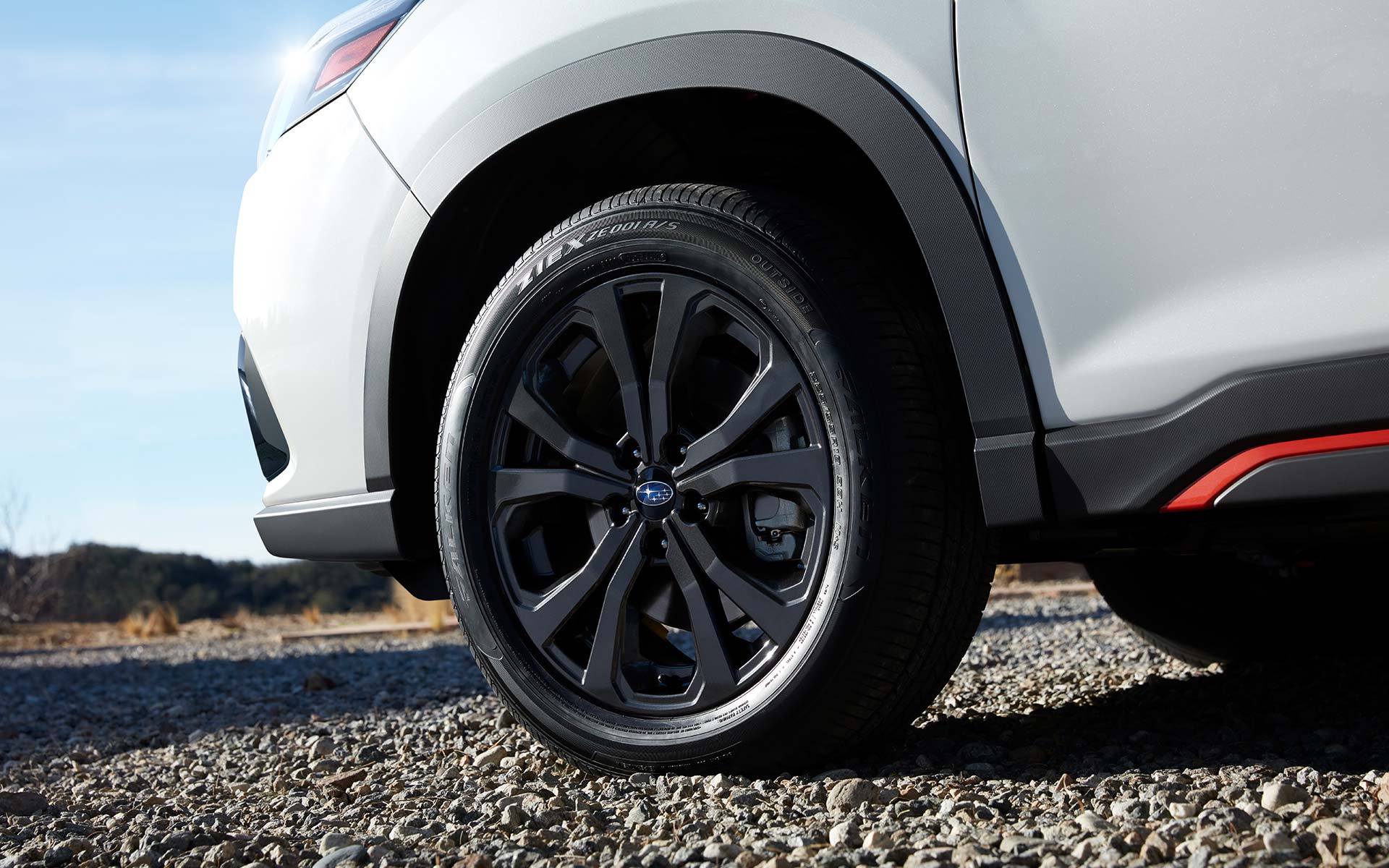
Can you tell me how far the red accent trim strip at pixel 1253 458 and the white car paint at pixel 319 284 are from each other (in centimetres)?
159

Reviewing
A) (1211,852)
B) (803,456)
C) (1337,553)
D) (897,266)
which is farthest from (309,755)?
(1337,553)

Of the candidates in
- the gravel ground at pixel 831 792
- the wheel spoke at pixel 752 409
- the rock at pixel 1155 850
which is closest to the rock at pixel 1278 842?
the gravel ground at pixel 831 792

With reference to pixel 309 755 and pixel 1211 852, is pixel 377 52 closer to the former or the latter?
pixel 309 755

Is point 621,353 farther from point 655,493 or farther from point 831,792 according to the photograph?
point 831,792

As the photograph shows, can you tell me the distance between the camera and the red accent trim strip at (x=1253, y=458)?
161 centimetres

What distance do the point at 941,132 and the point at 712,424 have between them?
2.27ft

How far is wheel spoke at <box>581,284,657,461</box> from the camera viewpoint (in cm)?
204

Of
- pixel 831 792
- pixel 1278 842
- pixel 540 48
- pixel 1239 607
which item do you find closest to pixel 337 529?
pixel 540 48

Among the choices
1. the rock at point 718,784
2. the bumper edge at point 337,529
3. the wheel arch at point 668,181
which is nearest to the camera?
the wheel arch at point 668,181

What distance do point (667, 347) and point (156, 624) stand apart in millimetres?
13992

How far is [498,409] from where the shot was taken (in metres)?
2.19

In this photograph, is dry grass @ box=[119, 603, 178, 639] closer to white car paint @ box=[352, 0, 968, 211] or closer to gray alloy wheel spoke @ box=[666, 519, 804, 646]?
white car paint @ box=[352, 0, 968, 211]

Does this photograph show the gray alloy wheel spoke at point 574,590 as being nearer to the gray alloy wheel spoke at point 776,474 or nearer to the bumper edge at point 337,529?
the gray alloy wheel spoke at point 776,474

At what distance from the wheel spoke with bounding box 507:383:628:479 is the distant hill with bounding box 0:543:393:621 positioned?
1380cm
